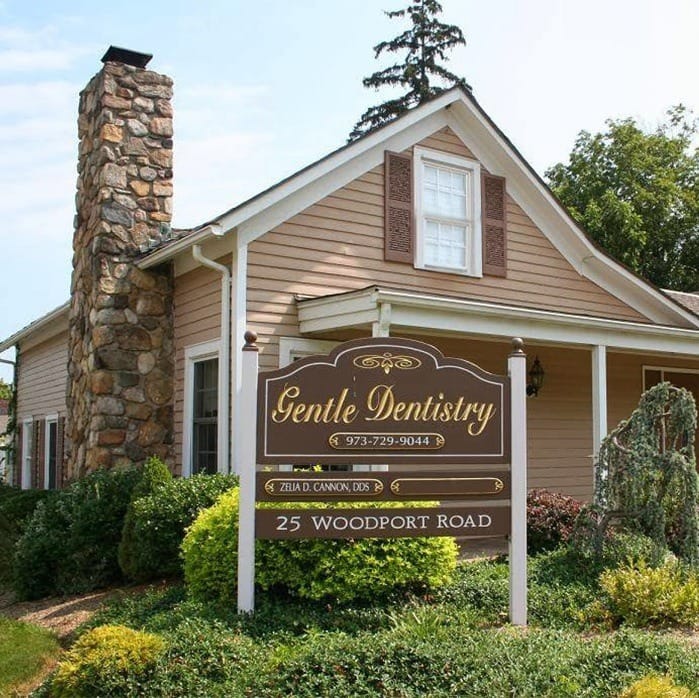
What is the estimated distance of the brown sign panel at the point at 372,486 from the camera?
6336 millimetres

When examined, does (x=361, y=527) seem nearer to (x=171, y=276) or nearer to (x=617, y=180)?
(x=171, y=276)

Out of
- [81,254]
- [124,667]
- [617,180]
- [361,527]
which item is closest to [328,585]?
[361,527]

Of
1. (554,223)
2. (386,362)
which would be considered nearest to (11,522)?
(386,362)

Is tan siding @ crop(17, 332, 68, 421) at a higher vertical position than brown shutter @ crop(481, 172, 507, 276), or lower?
lower

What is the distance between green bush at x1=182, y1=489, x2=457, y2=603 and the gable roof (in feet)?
13.0

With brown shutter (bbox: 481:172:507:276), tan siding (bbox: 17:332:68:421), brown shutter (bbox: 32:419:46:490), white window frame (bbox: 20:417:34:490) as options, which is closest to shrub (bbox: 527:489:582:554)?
brown shutter (bbox: 481:172:507:276)

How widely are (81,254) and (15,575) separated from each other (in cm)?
453

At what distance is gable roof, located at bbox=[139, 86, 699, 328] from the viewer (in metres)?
10.0

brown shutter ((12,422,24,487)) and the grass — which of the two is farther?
brown shutter ((12,422,24,487))

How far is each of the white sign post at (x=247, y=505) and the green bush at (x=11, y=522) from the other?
4.74 meters

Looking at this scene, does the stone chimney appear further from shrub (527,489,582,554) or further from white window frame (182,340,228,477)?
shrub (527,489,582,554)

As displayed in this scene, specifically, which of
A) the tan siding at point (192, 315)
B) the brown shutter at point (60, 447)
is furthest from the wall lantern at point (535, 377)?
the brown shutter at point (60, 447)

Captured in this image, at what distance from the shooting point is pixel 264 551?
6523 millimetres

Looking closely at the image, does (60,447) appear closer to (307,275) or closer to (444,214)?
(307,275)
